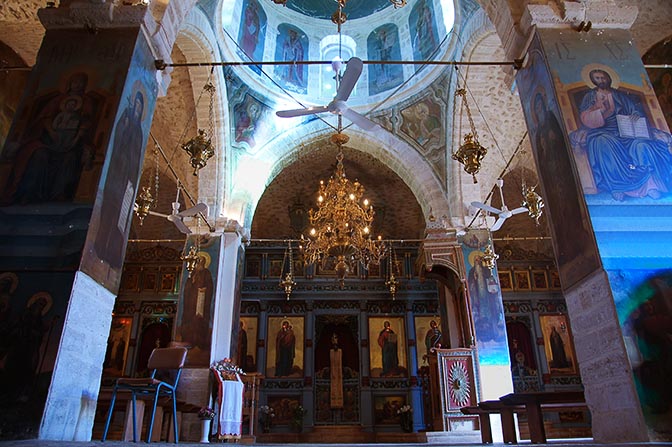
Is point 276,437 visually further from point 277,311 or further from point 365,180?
point 365,180

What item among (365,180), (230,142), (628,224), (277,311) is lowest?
(628,224)

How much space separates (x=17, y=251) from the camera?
3982mm

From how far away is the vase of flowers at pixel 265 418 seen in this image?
13.5m

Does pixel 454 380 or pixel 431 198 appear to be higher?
pixel 431 198

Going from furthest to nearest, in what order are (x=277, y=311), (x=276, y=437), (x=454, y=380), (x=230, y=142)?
(x=277, y=311)
(x=276, y=437)
(x=230, y=142)
(x=454, y=380)

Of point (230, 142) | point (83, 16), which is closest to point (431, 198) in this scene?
point (230, 142)

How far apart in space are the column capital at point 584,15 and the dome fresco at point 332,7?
30.7ft

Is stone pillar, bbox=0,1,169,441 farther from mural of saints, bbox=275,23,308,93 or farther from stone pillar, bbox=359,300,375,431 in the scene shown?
stone pillar, bbox=359,300,375,431

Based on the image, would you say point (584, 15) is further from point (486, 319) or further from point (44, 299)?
point (486, 319)

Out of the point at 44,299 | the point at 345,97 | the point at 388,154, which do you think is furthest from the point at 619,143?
the point at 388,154

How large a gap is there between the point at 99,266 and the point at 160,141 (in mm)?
7950

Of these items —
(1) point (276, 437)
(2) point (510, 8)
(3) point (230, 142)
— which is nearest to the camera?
(2) point (510, 8)

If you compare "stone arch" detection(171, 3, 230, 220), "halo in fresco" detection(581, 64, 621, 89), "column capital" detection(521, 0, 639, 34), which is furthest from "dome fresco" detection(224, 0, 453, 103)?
"halo in fresco" detection(581, 64, 621, 89)

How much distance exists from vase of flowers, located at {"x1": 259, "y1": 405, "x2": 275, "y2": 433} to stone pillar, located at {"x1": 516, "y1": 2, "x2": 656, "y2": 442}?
36.2 feet
